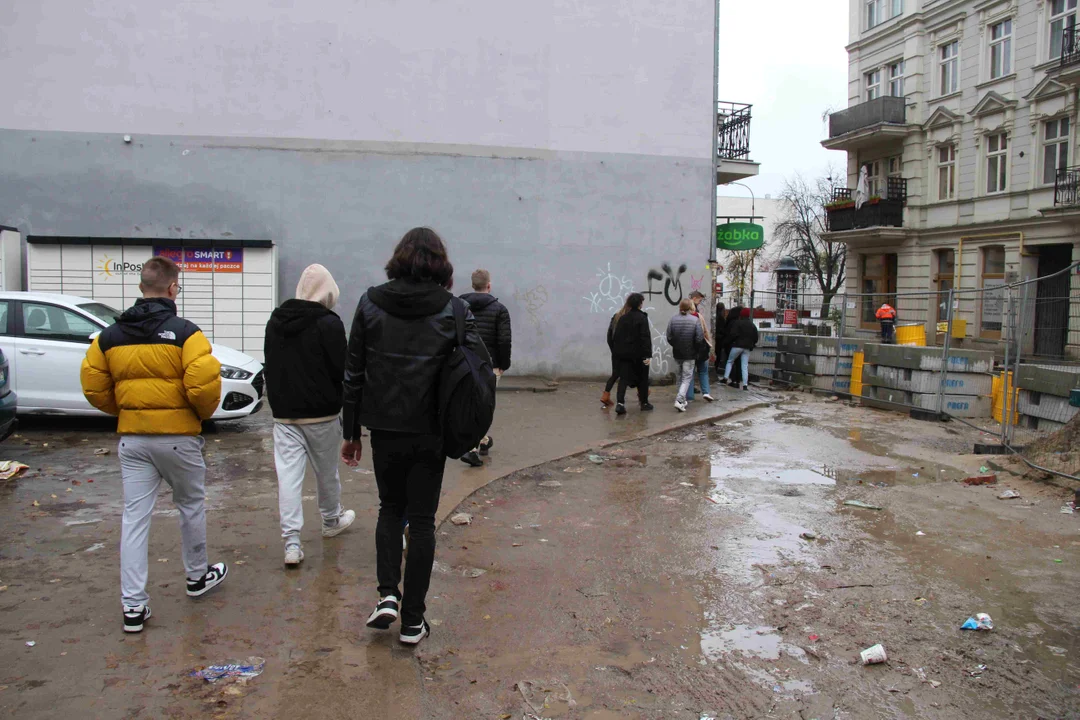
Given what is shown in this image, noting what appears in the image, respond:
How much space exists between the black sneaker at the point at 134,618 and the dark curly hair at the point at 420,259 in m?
2.01

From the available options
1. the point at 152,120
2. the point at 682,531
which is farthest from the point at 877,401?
the point at 152,120

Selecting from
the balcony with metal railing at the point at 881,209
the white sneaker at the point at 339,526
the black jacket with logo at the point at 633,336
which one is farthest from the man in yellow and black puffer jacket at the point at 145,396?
the balcony with metal railing at the point at 881,209

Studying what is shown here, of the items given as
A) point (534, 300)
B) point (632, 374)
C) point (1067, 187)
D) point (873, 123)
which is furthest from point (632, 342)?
point (873, 123)

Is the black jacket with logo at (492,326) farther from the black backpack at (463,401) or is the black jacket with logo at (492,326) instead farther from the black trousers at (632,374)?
the black backpack at (463,401)

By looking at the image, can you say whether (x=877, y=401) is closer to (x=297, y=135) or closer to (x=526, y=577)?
(x=526, y=577)

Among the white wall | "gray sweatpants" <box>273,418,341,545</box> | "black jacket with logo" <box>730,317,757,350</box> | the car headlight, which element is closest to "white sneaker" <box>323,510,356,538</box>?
"gray sweatpants" <box>273,418,341,545</box>

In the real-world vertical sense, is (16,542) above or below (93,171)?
below

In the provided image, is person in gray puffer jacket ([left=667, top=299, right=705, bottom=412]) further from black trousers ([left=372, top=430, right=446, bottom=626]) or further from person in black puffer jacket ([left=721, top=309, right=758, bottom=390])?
black trousers ([left=372, top=430, right=446, bottom=626])

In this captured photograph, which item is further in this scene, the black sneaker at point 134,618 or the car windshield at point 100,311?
the car windshield at point 100,311

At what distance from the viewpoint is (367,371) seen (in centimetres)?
376

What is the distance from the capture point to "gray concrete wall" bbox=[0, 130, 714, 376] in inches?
535

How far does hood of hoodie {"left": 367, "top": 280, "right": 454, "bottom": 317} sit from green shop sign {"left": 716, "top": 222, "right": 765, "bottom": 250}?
44.8 ft

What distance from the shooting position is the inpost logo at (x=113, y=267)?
13.3 meters

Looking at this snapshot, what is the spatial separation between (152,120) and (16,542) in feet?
34.7
